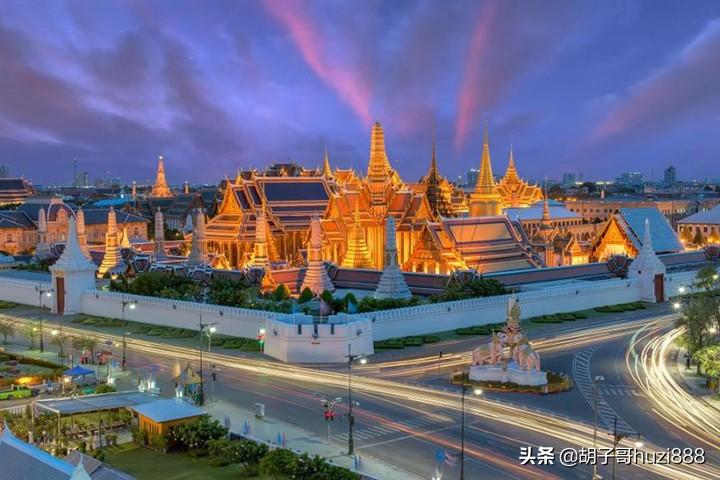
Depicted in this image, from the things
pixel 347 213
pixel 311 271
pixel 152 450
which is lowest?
pixel 152 450

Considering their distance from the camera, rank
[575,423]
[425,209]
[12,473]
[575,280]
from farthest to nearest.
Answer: [425,209] → [575,280] → [575,423] → [12,473]

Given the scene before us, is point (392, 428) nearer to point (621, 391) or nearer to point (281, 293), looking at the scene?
point (621, 391)

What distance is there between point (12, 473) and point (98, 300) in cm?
3679

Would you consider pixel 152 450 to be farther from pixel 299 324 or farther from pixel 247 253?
pixel 247 253

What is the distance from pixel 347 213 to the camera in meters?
70.1

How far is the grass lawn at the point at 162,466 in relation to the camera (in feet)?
76.3

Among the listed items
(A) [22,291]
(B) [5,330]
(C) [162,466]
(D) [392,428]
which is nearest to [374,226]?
(A) [22,291]

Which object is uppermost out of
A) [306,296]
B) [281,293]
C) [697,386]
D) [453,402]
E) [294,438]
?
[281,293]

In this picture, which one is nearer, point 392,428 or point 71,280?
point 392,428

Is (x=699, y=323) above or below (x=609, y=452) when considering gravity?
above

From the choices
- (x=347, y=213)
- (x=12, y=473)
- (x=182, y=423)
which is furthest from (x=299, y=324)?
(x=347, y=213)

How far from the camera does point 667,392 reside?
32.3 m

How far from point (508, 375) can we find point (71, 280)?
3378 centimetres

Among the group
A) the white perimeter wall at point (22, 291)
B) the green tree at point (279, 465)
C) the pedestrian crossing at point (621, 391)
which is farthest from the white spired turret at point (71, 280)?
the green tree at point (279, 465)
